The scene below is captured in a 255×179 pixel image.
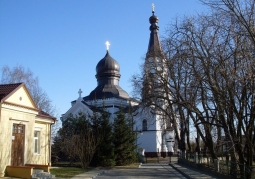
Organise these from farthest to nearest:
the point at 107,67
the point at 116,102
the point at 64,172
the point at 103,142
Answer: the point at 107,67
the point at 116,102
the point at 103,142
the point at 64,172

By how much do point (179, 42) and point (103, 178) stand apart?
29.2 ft

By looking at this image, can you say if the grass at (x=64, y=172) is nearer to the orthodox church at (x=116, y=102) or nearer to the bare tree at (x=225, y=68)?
the bare tree at (x=225, y=68)

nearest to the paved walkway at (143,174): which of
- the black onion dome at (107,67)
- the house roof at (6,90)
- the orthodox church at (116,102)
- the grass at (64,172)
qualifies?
the grass at (64,172)

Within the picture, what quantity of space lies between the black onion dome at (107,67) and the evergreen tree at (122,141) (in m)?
19.8

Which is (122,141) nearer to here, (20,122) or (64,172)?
(64,172)

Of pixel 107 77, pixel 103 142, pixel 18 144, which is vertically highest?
pixel 107 77

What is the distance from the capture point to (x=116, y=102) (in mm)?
44656

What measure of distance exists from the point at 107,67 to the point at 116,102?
6.30 meters

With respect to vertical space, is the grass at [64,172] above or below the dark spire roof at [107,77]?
below

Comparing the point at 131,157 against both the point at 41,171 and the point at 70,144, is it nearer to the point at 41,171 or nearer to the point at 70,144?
the point at 70,144

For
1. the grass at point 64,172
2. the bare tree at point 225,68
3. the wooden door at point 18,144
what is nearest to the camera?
the bare tree at point 225,68

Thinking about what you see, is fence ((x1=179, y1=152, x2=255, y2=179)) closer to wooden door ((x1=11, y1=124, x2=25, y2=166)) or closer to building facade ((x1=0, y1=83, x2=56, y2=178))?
building facade ((x1=0, y1=83, x2=56, y2=178))

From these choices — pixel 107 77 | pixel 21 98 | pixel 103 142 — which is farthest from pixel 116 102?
pixel 21 98

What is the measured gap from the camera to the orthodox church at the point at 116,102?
4369 centimetres
